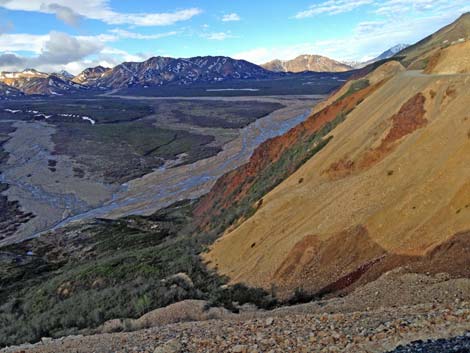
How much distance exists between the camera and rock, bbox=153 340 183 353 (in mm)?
11430

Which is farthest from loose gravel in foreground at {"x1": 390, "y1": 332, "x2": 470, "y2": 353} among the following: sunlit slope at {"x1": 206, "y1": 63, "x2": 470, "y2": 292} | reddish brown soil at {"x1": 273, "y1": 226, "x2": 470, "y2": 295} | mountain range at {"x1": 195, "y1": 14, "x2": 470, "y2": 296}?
sunlit slope at {"x1": 206, "y1": 63, "x2": 470, "y2": 292}

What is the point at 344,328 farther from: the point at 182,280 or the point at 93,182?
the point at 93,182

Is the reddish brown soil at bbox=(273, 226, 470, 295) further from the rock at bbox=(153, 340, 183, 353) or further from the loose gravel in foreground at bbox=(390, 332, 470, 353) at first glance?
the rock at bbox=(153, 340, 183, 353)

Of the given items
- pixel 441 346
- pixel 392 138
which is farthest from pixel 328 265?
pixel 392 138

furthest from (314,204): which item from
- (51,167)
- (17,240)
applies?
(51,167)

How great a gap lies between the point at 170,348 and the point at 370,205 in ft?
41.0

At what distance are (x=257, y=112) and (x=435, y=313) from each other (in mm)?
158656

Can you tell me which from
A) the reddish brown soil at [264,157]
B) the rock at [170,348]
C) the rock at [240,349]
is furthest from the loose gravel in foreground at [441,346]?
the reddish brown soil at [264,157]

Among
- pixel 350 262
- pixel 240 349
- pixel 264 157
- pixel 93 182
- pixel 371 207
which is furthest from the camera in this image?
pixel 93 182

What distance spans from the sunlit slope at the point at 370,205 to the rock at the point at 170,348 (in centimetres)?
761

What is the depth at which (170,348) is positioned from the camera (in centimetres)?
1155

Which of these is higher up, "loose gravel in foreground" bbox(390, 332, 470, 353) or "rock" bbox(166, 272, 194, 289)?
"loose gravel in foreground" bbox(390, 332, 470, 353)

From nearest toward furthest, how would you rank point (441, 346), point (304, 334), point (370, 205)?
point (441, 346), point (304, 334), point (370, 205)

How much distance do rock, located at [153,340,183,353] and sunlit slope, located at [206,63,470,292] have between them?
7610mm
